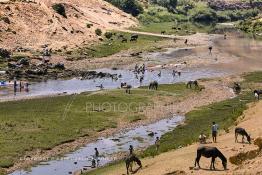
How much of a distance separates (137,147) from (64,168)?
847cm

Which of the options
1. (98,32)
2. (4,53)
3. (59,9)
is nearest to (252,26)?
(98,32)

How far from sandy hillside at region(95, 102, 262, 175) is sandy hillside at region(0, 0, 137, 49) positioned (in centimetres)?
6506

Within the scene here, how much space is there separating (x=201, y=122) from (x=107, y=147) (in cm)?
1271

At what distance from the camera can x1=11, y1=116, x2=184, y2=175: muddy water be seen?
4334 cm

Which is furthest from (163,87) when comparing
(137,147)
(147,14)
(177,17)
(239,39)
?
(177,17)

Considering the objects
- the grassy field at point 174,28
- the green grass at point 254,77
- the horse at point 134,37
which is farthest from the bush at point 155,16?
the green grass at point 254,77

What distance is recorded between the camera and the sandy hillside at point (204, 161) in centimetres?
2892

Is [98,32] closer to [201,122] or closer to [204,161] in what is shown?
[201,122]

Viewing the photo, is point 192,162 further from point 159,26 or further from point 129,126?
→ point 159,26

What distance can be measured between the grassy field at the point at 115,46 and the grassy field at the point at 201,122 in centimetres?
4156

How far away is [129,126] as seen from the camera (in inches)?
2260

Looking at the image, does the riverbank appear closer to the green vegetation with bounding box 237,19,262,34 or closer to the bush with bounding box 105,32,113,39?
the bush with bounding box 105,32,113,39

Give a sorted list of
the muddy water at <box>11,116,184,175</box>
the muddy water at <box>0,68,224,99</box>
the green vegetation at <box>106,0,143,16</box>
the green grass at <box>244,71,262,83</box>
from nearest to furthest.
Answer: the muddy water at <box>11,116,184,175</box>
the muddy water at <box>0,68,224,99</box>
the green grass at <box>244,71,262,83</box>
the green vegetation at <box>106,0,143,16</box>

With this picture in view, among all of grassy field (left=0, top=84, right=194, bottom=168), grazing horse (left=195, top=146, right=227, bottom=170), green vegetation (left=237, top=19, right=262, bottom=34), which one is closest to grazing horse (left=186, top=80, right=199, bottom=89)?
grassy field (left=0, top=84, right=194, bottom=168)
